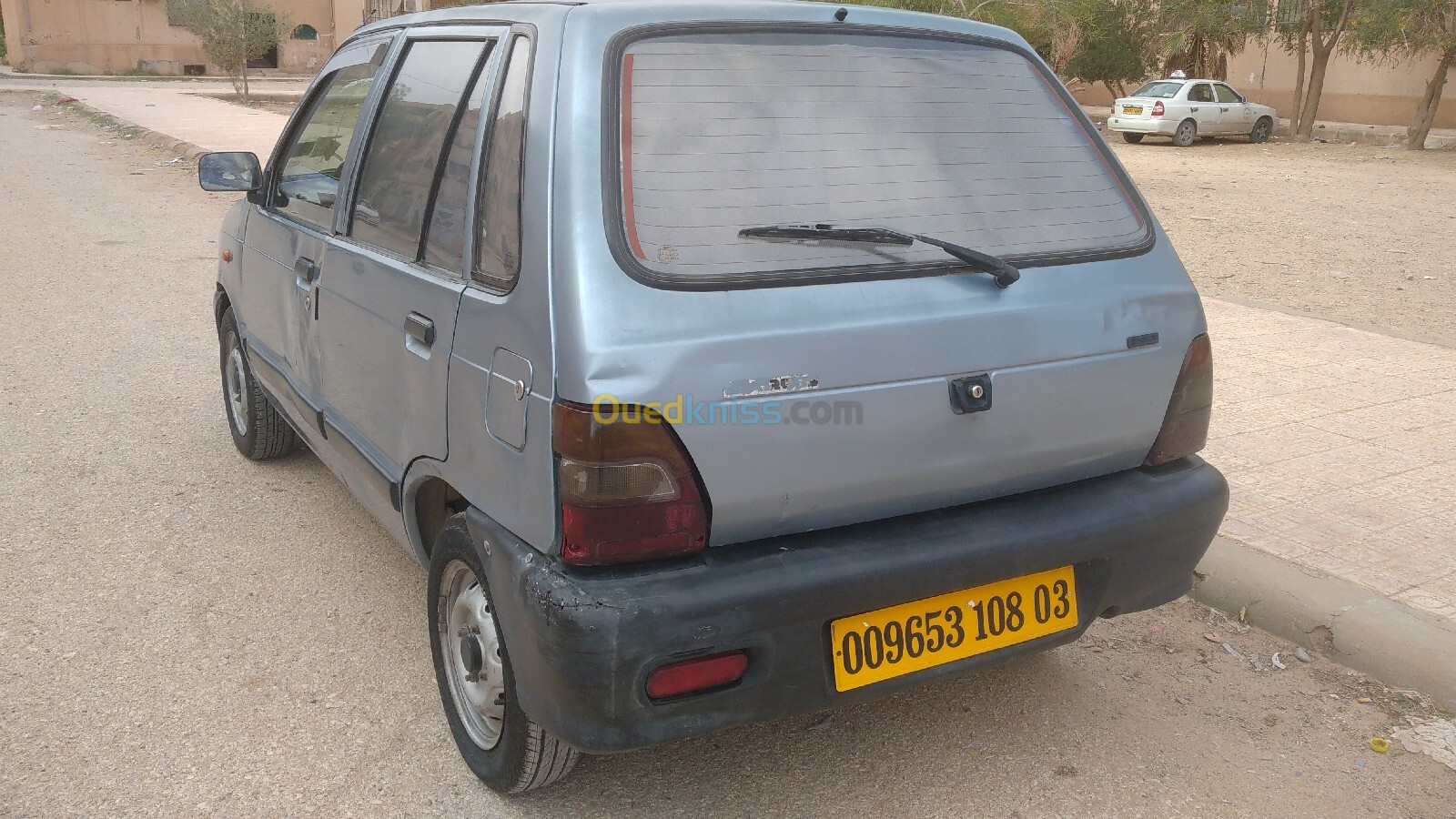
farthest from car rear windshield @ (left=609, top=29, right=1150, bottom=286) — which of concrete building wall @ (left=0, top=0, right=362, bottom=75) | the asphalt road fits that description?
concrete building wall @ (left=0, top=0, right=362, bottom=75)

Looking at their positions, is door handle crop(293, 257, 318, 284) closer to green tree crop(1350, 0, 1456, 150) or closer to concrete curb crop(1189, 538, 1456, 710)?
concrete curb crop(1189, 538, 1456, 710)

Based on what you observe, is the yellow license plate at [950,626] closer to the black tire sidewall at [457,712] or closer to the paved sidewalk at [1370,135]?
the black tire sidewall at [457,712]

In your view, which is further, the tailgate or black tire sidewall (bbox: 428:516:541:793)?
black tire sidewall (bbox: 428:516:541:793)

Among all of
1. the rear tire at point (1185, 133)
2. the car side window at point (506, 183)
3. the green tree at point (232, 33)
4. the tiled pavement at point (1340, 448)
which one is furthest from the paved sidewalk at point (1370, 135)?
the car side window at point (506, 183)

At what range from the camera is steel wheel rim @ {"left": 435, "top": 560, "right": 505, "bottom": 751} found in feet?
8.63

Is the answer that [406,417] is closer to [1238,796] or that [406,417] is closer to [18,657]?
[18,657]

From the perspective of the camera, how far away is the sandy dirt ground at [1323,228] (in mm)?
8312

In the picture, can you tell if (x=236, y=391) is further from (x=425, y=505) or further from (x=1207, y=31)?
(x=1207, y=31)

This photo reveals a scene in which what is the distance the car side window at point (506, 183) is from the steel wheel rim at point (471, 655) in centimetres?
69

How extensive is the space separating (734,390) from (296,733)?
1546mm

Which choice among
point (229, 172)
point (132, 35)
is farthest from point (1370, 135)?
point (132, 35)

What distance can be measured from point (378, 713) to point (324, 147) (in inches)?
70.0

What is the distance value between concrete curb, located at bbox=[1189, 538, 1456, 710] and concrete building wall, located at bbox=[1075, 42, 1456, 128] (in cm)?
2639

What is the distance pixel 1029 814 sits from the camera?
105 inches
